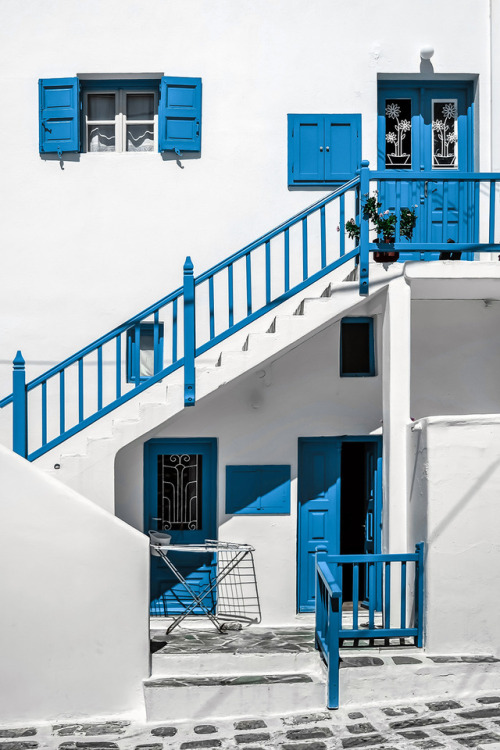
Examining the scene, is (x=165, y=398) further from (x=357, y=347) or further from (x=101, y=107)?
(x=101, y=107)

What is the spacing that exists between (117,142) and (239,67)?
173 centimetres

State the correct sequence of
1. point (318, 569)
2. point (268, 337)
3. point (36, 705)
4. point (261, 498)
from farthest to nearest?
point (261, 498), point (268, 337), point (318, 569), point (36, 705)

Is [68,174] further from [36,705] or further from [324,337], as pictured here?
[36,705]

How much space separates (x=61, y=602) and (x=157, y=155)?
5.36 metres

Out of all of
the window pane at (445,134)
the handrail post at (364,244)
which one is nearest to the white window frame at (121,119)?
the handrail post at (364,244)

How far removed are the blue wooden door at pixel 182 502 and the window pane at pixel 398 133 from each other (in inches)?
164

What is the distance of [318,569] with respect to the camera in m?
8.27

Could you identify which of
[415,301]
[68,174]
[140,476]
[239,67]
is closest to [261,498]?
[140,476]

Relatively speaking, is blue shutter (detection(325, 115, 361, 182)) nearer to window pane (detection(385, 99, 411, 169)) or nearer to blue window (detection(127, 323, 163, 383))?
window pane (detection(385, 99, 411, 169))

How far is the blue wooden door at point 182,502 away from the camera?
1004cm

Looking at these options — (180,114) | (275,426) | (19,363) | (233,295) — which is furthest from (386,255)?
(19,363)

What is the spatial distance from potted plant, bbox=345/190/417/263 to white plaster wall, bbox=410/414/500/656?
192 cm

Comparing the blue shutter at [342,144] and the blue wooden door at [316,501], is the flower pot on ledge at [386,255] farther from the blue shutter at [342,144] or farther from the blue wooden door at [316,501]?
the blue wooden door at [316,501]

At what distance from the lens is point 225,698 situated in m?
7.81
